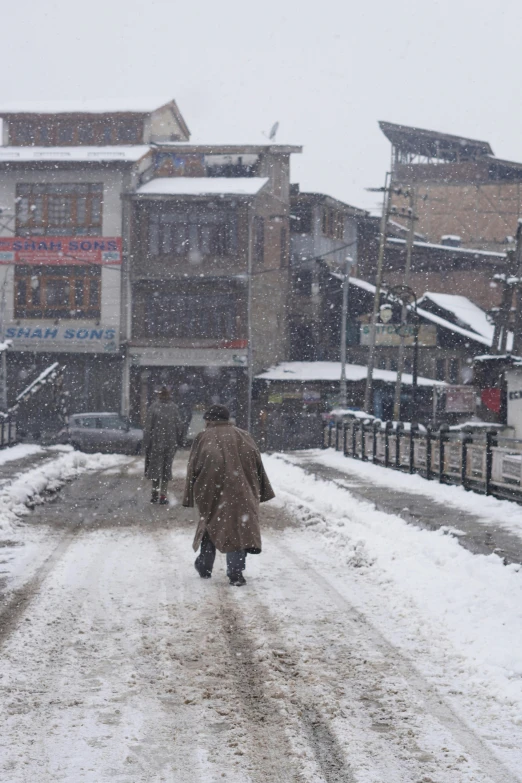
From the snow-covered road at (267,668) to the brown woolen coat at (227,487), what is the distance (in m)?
0.46

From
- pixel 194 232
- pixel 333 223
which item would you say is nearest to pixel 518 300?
pixel 194 232

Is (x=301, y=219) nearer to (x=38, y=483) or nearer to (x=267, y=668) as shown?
(x=38, y=483)

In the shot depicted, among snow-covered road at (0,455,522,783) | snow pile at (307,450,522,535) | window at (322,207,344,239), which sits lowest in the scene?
snow pile at (307,450,522,535)

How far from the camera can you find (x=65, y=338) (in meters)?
41.7

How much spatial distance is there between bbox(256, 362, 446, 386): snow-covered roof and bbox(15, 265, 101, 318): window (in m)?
8.22

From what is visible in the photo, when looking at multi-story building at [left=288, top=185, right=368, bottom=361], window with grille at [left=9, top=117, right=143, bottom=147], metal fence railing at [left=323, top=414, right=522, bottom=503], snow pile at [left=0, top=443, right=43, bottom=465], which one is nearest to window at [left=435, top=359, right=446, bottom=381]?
multi-story building at [left=288, top=185, right=368, bottom=361]

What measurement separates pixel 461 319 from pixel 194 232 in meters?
13.5

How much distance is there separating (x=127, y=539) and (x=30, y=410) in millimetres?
32843

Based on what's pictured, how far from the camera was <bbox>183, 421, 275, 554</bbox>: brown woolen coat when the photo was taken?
26.9 feet

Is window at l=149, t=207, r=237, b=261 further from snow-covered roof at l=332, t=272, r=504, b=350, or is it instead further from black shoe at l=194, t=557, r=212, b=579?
black shoe at l=194, t=557, r=212, b=579

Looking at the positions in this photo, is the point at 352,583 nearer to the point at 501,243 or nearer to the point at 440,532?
the point at 440,532

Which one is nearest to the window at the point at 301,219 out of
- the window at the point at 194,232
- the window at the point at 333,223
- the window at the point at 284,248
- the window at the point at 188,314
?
the window at the point at 333,223

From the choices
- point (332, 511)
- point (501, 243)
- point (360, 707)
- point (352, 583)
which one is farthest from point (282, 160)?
point (360, 707)

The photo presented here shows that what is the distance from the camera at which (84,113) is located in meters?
44.2
